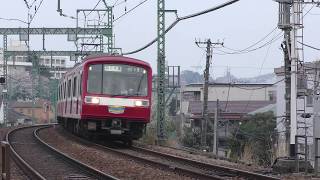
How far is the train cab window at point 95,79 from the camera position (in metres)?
20.0

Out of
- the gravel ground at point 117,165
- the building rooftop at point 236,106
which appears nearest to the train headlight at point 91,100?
the gravel ground at point 117,165

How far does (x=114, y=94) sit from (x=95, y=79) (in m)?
0.86

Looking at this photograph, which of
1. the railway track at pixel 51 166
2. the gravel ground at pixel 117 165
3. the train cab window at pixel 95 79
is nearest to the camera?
the railway track at pixel 51 166

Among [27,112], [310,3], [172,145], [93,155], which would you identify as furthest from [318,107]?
[27,112]

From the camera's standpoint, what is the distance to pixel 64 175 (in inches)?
506

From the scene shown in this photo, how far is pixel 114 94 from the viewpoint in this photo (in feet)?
65.6

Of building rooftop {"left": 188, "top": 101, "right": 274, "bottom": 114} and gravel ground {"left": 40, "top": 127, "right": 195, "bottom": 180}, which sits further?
building rooftop {"left": 188, "top": 101, "right": 274, "bottom": 114}

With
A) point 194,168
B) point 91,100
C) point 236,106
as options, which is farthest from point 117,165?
point 236,106

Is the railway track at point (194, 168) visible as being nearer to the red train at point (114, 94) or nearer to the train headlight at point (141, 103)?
the red train at point (114, 94)

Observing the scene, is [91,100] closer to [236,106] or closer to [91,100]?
[91,100]

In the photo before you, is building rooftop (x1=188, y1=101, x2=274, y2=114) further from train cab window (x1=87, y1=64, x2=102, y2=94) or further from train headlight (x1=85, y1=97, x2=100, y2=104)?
train headlight (x1=85, y1=97, x2=100, y2=104)

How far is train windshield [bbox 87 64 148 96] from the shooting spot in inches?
789

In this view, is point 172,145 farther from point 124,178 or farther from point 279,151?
point 124,178

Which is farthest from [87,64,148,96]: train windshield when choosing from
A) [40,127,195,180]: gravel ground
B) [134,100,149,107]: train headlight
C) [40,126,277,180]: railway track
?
[40,127,195,180]: gravel ground
